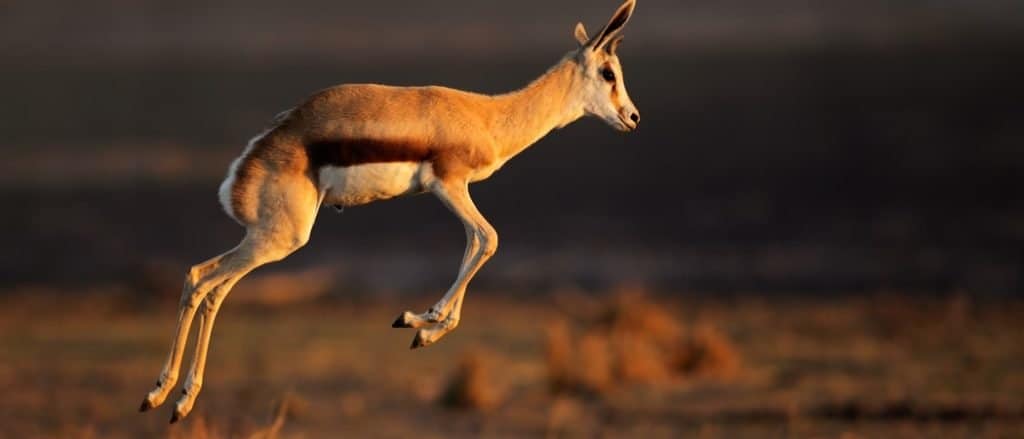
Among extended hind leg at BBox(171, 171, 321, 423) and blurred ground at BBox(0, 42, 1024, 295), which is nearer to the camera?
extended hind leg at BBox(171, 171, 321, 423)

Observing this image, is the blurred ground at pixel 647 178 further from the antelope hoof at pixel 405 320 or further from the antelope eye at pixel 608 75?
the antelope hoof at pixel 405 320

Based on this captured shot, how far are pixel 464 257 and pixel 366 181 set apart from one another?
29.9 inches

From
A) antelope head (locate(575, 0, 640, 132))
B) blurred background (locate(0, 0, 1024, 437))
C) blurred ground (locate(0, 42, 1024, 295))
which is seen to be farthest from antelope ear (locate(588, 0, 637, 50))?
blurred ground (locate(0, 42, 1024, 295))

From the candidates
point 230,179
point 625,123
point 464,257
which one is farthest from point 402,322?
point 625,123

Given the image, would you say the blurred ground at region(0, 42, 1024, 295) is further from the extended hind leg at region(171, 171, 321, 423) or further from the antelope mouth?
the extended hind leg at region(171, 171, 321, 423)

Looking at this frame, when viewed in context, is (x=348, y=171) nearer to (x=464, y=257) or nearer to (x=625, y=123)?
(x=464, y=257)

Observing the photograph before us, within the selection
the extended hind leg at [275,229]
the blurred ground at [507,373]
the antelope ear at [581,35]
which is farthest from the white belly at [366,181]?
the blurred ground at [507,373]

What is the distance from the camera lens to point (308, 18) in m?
53.5

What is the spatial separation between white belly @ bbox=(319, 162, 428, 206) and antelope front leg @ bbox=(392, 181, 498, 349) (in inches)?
8.4

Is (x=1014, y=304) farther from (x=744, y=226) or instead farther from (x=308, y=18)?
(x=308, y=18)

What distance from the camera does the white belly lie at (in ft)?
33.1

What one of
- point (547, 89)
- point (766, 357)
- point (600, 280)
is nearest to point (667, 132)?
point (600, 280)

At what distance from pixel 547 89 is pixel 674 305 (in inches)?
770

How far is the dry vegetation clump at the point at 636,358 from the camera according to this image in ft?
73.5
